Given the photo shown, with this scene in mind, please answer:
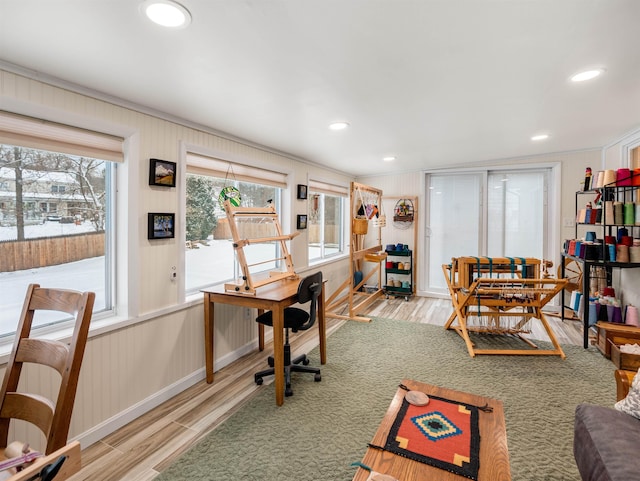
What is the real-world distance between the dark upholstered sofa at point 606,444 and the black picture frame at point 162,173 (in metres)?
2.93

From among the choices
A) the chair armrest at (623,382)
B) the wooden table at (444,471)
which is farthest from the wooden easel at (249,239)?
the chair armrest at (623,382)

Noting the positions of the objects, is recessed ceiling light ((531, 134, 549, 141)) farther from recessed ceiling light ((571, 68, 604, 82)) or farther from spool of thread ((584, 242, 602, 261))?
recessed ceiling light ((571, 68, 604, 82))

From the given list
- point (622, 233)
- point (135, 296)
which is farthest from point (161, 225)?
point (622, 233)

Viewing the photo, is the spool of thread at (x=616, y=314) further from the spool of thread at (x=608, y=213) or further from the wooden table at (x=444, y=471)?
the wooden table at (x=444, y=471)

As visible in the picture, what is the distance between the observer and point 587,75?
1964mm

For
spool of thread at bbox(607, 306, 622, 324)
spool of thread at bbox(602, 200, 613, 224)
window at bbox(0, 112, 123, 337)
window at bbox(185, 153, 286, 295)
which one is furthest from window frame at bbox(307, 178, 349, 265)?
spool of thread at bbox(607, 306, 622, 324)

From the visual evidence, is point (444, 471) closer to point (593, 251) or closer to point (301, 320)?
point (301, 320)

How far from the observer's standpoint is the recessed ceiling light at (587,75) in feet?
6.28

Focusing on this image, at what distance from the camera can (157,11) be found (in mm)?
1314

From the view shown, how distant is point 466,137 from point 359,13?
254 cm

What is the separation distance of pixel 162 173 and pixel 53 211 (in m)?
0.72

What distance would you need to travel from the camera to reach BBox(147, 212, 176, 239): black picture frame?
2.43 meters

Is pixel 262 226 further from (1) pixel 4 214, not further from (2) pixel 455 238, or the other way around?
(2) pixel 455 238

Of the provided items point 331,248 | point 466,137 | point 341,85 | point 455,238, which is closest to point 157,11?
point 341,85
